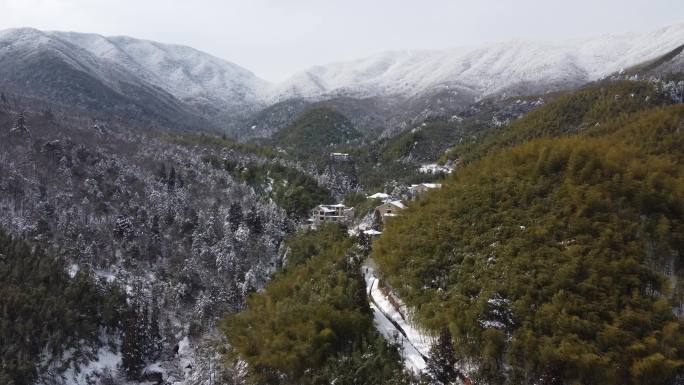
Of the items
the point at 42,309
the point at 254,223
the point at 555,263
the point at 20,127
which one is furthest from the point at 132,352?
the point at 20,127

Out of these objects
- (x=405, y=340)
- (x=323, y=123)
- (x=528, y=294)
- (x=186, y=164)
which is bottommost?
(x=323, y=123)

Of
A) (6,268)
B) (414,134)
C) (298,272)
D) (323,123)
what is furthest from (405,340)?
(323,123)

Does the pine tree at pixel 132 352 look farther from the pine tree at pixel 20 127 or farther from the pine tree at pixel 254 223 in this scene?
the pine tree at pixel 20 127

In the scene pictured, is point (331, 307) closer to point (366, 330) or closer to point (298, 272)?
point (366, 330)

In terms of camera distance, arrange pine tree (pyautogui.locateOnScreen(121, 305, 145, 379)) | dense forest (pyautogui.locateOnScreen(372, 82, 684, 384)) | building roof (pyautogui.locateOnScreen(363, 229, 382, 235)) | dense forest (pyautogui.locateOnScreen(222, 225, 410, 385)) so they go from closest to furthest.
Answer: dense forest (pyautogui.locateOnScreen(372, 82, 684, 384)), dense forest (pyautogui.locateOnScreen(222, 225, 410, 385)), pine tree (pyautogui.locateOnScreen(121, 305, 145, 379)), building roof (pyautogui.locateOnScreen(363, 229, 382, 235))

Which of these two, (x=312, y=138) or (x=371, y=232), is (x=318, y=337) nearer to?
(x=371, y=232)

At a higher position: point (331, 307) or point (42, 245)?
point (331, 307)

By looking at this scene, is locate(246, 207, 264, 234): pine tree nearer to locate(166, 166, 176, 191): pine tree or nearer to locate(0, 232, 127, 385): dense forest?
locate(166, 166, 176, 191): pine tree

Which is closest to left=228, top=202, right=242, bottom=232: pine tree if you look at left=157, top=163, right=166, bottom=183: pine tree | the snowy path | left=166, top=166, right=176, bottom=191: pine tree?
left=166, top=166, right=176, bottom=191: pine tree
